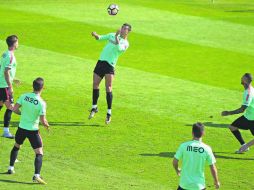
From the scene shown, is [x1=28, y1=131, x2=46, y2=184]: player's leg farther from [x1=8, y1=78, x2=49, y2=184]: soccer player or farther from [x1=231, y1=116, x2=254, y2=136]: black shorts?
[x1=231, y1=116, x2=254, y2=136]: black shorts

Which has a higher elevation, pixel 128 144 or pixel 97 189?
pixel 128 144

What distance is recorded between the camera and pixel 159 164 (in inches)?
649

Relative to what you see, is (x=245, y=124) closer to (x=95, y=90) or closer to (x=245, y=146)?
(x=245, y=146)

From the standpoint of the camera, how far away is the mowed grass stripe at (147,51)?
2719cm

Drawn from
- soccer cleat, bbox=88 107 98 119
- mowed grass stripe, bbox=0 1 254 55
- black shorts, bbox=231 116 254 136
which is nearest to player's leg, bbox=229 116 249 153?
black shorts, bbox=231 116 254 136

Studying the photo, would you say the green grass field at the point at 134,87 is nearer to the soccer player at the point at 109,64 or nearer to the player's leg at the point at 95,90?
the player's leg at the point at 95,90

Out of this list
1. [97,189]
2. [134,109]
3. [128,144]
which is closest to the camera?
[97,189]

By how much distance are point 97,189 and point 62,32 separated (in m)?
20.5

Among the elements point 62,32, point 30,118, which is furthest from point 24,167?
point 62,32

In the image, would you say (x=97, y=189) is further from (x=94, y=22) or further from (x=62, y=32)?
(x=94, y=22)

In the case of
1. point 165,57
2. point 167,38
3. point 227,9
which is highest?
point 227,9

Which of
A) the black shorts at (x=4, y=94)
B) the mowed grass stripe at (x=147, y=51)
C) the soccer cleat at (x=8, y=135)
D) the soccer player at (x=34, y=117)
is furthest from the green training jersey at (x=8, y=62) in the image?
the mowed grass stripe at (x=147, y=51)

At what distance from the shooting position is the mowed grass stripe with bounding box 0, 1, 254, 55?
33.9m

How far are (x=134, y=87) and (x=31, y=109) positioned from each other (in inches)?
397
